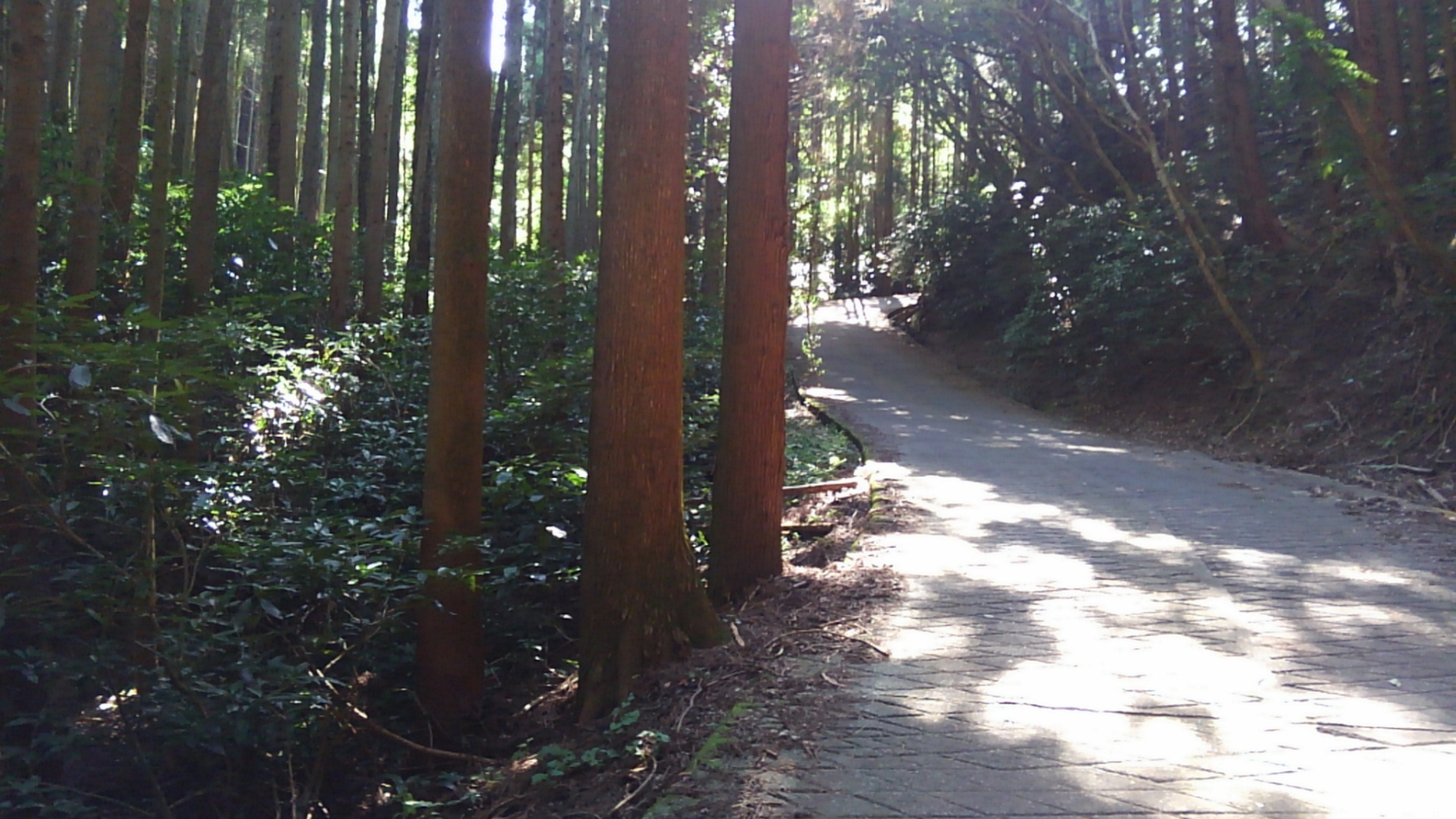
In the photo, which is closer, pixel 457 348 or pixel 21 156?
pixel 21 156

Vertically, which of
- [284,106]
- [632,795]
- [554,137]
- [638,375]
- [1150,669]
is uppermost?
[284,106]

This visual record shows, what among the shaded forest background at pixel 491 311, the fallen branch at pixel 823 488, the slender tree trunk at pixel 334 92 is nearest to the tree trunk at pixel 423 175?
the shaded forest background at pixel 491 311

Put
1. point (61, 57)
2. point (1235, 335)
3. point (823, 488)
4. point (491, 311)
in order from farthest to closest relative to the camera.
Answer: point (1235, 335) → point (61, 57) → point (491, 311) → point (823, 488)

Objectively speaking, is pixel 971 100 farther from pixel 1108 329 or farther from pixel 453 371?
pixel 453 371

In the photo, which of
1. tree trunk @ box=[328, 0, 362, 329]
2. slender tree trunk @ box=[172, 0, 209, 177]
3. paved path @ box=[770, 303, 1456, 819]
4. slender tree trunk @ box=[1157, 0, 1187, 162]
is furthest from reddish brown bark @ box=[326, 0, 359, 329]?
slender tree trunk @ box=[1157, 0, 1187, 162]

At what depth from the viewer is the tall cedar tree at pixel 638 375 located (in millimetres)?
6266

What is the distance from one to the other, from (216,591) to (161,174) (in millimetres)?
5190

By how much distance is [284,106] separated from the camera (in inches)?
703

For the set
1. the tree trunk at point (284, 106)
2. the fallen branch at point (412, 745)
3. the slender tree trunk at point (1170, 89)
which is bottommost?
the fallen branch at point (412, 745)

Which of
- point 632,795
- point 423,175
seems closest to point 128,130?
point 423,175

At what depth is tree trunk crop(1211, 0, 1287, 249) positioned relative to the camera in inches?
726

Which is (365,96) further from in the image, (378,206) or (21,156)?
(21,156)

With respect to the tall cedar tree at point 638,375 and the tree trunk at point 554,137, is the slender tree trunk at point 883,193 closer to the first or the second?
the tree trunk at point 554,137

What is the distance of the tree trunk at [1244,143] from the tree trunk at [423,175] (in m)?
12.9
